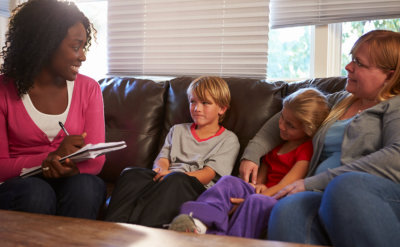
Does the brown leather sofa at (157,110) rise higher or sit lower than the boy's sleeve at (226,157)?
higher

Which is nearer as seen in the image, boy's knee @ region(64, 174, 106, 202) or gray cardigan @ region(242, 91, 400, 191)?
gray cardigan @ region(242, 91, 400, 191)

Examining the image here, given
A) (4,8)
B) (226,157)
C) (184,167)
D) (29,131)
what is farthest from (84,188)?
(4,8)

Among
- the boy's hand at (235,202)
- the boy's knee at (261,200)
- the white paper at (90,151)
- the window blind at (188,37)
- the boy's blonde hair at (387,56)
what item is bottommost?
the boy's hand at (235,202)

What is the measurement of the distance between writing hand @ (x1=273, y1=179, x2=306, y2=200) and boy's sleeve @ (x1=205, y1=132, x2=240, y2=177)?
404 mm

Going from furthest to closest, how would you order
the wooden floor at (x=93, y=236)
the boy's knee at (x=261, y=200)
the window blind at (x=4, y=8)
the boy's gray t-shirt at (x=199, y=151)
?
the window blind at (x=4, y=8), the boy's gray t-shirt at (x=199, y=151), the boy's knee at (x=261, y=200), the wooden floor at (x=93, y=236)

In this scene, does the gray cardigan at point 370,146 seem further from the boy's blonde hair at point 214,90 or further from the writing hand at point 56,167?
the writing hand at point 56,167

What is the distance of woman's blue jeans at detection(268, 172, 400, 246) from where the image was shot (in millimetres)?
1166

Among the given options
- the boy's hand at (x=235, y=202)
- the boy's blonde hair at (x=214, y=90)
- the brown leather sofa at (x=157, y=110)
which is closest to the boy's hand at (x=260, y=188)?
the boy's hand at (x=235, y=202)

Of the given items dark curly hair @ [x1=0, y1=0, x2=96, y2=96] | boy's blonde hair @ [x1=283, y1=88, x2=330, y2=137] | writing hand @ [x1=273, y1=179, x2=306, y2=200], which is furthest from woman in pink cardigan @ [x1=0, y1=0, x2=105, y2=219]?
boy's blonde hair @ [x1=283, y1=88, x2=330, y2=137]

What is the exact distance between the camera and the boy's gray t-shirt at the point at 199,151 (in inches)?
76.9

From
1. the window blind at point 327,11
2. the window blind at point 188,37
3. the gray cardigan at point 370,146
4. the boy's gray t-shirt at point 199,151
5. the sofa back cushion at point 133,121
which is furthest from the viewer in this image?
the window blind at point 188,37

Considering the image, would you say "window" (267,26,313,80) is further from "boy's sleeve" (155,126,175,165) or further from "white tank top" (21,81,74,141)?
"white tank top" (21,81,74,141)

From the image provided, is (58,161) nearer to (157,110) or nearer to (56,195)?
(56,195)

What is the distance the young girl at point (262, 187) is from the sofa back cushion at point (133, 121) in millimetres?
727
